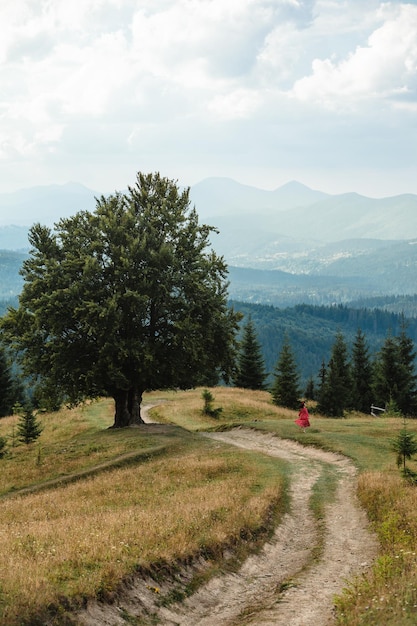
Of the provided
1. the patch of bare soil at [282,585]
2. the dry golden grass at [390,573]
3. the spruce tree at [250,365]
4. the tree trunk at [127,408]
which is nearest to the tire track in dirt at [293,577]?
the patch of bare soil at [282,585]

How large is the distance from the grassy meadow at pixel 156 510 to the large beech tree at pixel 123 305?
440cm

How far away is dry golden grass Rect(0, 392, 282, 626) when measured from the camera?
1109 cm

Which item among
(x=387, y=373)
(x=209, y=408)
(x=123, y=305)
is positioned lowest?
(x=209, y=408)

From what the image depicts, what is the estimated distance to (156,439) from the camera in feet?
111

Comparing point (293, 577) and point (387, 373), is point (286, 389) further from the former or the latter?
point (293, 577)

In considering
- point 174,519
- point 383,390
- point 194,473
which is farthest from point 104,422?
point 383,390

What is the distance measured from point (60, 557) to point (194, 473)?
42.1ft

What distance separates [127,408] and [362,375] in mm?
53240

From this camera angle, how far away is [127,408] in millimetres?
40375

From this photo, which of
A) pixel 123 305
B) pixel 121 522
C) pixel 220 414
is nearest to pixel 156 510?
pixel 121 522

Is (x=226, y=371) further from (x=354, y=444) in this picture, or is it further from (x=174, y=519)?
(x=174, y=519)

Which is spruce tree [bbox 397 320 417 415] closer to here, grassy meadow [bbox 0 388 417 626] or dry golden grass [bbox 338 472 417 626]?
grassy meadow [bbox 0 388 417 626]

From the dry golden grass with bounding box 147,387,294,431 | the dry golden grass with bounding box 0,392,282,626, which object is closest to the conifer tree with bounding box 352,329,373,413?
the dry golden grass with bounding box 147,387,294,431

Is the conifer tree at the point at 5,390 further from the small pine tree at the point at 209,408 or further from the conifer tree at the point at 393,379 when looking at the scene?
the conifer tree at the point at 393,379
